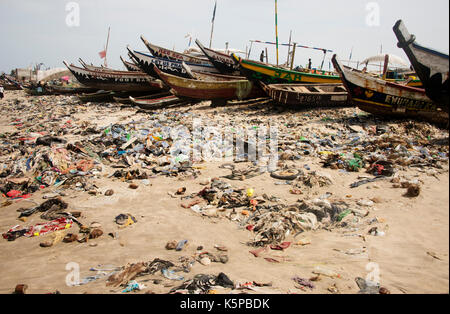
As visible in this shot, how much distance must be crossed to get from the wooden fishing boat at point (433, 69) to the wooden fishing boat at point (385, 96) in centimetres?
604

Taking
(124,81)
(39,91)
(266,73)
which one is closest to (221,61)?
(266,73)

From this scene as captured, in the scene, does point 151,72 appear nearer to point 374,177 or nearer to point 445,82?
point 374,177

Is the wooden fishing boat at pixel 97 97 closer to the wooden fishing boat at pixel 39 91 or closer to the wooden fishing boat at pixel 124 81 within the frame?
the wooden fishing boat at pixel 124 81

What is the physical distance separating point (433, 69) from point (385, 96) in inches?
275

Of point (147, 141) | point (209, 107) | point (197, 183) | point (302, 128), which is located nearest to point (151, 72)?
point (209, 107)

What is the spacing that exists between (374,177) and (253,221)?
7.87 feet

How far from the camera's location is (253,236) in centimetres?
321

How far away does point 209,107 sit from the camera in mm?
12141

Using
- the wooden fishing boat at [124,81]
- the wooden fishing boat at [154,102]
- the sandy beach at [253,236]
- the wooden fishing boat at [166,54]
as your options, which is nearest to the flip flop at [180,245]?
the sandy beach at [253,236]

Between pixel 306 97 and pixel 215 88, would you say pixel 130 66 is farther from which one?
pixel 306 97

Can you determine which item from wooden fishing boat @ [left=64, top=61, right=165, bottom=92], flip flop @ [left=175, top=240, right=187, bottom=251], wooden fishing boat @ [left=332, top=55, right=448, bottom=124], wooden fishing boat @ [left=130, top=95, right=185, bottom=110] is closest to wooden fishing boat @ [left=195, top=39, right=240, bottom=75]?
wooden fishing boat @ [left=64, top=61, right=165, bottom=92]

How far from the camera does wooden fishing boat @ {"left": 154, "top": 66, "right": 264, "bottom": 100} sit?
38.4 feet

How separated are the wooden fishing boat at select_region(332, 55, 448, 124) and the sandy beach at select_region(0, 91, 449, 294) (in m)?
1.25

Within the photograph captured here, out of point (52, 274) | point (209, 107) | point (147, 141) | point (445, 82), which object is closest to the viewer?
point (445, 82)
